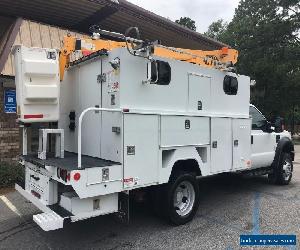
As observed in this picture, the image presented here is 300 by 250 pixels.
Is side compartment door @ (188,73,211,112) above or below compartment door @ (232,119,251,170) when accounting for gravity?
above

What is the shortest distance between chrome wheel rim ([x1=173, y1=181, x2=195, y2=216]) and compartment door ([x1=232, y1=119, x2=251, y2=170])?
1.30 m

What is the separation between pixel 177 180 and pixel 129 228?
111cm

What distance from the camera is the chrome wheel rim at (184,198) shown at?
5.70 metres

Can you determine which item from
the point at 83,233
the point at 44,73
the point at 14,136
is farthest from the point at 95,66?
the point at 14,136

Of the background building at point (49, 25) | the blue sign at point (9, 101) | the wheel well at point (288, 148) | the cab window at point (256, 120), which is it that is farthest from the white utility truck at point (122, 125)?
the blue sign at point (9, 101)

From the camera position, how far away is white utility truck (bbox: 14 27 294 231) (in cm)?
456

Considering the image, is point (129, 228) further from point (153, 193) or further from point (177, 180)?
point (177, 180)

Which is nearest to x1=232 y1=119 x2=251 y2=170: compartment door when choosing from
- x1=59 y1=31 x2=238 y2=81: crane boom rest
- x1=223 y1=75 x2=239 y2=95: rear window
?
x1=223 y1=75 x2=239 y2=95: rear window

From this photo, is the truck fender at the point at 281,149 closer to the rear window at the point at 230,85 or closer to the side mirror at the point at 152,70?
the rear window at the point at 230,85

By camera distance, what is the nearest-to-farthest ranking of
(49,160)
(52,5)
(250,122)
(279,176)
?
(49,160) < (250,122) < (279,176) < (52,5)

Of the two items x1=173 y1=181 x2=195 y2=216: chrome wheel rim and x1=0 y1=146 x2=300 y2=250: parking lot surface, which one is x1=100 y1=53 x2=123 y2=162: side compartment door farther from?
x1=173 y1=181 x2=195 y2=216: chrome wheel rim

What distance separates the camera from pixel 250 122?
284 inches

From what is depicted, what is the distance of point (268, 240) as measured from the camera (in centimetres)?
515

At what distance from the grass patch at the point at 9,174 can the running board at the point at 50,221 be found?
427 centimetres
